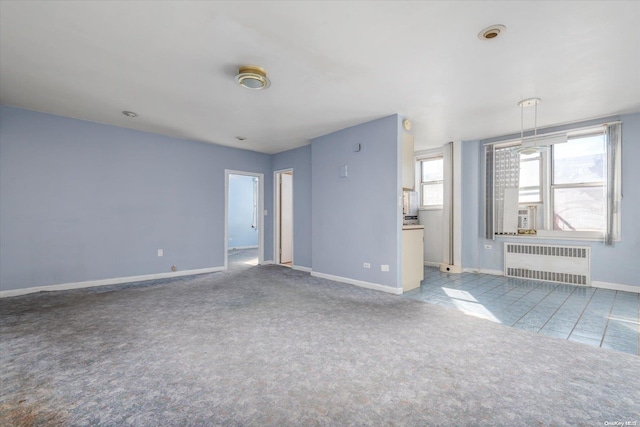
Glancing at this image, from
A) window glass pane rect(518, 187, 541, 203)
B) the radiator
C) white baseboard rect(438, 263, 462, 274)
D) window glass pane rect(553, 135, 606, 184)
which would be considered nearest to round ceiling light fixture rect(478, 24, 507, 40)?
window glass pane rect(553, 135, 606, 184)

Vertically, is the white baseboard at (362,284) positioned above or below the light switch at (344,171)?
below

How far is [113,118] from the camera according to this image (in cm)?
439

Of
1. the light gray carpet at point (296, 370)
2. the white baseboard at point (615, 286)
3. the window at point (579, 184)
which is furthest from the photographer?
the window at point (579, 184)

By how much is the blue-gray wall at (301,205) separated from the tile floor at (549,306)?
→ 2405mm

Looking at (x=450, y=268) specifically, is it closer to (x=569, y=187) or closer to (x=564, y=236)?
(x=564, y=236)

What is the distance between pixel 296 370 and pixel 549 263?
191 inches

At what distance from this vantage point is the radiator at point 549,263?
448 centimetres

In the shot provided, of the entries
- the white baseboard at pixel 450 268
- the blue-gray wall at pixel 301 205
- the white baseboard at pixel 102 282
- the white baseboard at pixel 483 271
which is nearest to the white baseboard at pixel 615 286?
the white baseboard at pixel 483 271

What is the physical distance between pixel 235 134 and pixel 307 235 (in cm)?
240

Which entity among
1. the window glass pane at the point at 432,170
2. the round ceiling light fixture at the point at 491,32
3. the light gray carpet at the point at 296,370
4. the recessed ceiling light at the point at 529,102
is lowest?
the light gray carpet at the point at 296,370

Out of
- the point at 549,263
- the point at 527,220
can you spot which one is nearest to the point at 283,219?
the point at 527,220

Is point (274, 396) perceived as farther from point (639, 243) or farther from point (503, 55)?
point (639, 243)

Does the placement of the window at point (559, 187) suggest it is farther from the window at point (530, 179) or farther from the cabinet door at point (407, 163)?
the cabinet door at point (407, 163)

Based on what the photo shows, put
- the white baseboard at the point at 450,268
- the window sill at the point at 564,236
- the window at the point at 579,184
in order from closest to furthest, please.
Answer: the window sill at the point at 564,236, the window at the point at 579,184, the white baseboard at the point at 450,268
